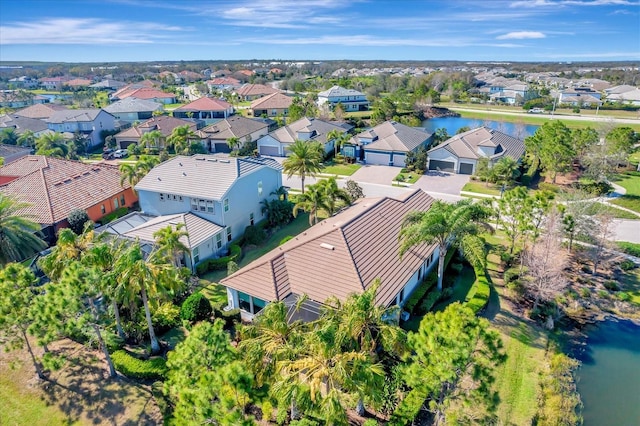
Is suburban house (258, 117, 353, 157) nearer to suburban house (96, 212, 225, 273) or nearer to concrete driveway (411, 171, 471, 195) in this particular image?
concrete driveway (411, 171, 471, 195)

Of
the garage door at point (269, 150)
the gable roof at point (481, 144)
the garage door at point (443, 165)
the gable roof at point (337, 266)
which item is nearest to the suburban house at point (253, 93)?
the garage door at point (269, 150)

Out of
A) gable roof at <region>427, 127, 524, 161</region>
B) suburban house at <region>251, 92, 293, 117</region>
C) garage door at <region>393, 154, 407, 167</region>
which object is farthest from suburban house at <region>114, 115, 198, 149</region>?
gable roof at <region>427, 127, 524, 161</region>

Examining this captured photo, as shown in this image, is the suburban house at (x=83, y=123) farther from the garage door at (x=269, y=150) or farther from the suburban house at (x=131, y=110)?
the garage door at (x=269, y=150)

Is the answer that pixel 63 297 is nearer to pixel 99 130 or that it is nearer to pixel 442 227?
pixel 442 227

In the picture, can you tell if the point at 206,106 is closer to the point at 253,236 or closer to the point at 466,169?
the point at 466,169

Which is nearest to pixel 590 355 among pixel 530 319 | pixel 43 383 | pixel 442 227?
pixel 530 319

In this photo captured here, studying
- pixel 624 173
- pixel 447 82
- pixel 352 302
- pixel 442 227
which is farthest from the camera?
pixel 447 82
